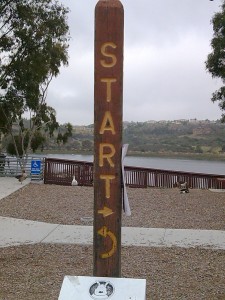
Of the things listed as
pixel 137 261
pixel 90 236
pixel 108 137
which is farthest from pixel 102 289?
pixel 90 236

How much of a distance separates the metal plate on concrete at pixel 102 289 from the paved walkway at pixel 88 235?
543 cm

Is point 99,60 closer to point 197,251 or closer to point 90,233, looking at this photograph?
point 197,251

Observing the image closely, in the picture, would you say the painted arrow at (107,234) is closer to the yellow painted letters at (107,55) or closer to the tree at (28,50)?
the yellow painted letters at (107,55)

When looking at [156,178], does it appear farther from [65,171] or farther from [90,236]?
[90,236]

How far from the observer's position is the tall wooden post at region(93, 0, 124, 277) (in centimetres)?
467

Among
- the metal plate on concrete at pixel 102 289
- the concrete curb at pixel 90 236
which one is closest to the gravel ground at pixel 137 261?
the concrete curb at pixel 90 236

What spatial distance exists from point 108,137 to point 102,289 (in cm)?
133

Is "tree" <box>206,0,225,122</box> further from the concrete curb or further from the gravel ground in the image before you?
the concrete curb

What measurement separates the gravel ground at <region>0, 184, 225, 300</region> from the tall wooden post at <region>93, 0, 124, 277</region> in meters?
1.84

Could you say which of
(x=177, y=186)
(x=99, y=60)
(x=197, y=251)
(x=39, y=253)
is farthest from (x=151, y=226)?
(x=177, y=186)

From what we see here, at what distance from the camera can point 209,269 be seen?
7.61 m

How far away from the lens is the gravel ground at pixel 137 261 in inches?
258

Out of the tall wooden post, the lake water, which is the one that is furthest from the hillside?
the tall wooden post

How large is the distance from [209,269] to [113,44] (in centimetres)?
415
